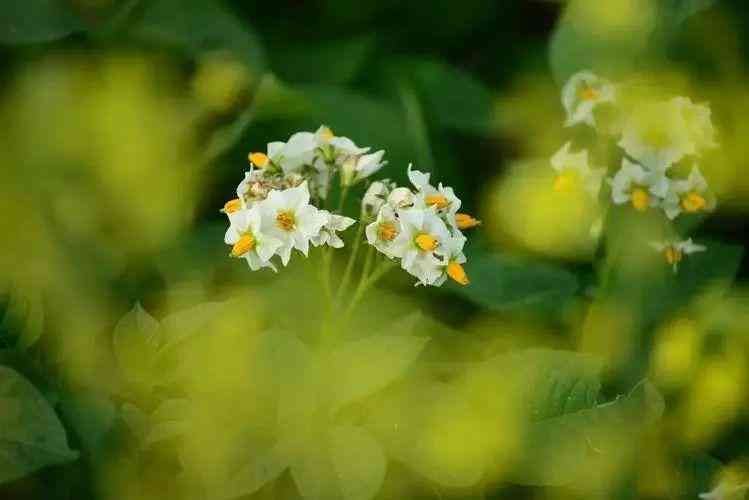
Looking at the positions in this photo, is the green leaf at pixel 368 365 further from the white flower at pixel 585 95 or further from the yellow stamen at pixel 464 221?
the white flower at pixel 585 95

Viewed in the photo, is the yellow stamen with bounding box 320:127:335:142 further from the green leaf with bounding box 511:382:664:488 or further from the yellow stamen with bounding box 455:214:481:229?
the green leaf with bounding box 511:382:664:488

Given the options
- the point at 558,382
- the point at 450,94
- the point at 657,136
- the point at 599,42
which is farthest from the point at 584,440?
the point at 450,94

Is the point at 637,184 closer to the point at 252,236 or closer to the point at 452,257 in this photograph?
the point at 452,257

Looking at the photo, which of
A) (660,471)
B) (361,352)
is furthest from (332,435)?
(660,471)

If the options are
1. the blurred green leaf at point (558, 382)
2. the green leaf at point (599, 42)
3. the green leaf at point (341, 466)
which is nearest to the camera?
the green leaf at point (341, 466)

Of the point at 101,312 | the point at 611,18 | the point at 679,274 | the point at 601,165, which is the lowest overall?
the point at 101,312

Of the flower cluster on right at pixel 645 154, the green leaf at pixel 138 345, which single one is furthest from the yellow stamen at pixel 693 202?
the green leaf at pixel 138 345

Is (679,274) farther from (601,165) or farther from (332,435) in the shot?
(332,435)
